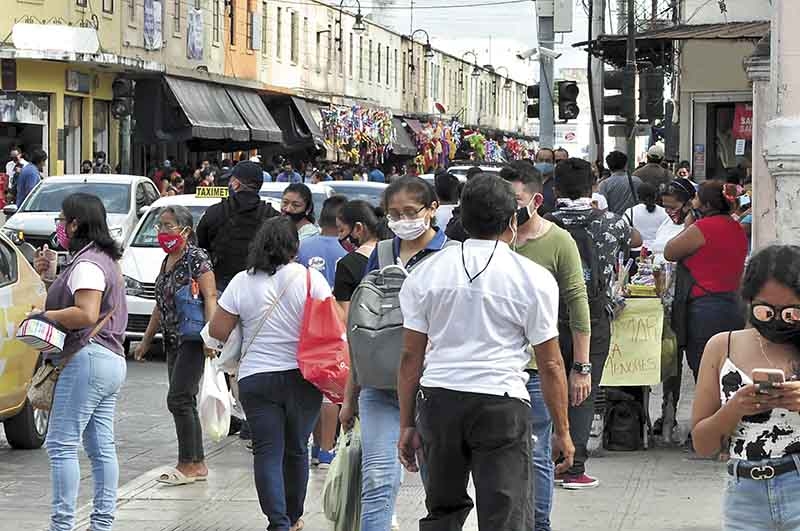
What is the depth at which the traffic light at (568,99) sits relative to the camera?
25.8 metres

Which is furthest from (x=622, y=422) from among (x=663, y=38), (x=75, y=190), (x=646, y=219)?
(x=75, y=190)

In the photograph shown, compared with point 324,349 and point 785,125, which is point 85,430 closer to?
point 324,349

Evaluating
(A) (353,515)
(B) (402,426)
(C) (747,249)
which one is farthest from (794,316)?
(C) (747,249)

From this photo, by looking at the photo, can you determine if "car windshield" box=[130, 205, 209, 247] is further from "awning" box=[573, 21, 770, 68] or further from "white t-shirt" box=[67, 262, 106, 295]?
"white t-shirt" box=[67, 262, 106, 295]

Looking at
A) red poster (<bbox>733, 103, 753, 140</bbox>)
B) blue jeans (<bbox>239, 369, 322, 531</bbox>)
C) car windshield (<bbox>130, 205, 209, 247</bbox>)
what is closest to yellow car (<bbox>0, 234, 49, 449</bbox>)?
blue jeans (<bbox>239, 369, 322, 531</bbox>)

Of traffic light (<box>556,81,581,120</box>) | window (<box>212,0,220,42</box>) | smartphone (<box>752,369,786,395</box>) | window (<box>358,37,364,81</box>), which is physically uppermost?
window (<box>358,37,364,81</box>)

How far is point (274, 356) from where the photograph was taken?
7656mm

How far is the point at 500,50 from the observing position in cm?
11044

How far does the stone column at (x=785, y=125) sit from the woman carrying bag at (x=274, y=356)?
2347mm

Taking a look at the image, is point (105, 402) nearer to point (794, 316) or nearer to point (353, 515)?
point (353, 515)

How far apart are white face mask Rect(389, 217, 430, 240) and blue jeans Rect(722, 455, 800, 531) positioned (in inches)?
97.2

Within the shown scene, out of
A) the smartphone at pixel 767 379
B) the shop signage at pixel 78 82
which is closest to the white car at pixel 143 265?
the smartphone at pixel 767 379

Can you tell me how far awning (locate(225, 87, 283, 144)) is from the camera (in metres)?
41.8

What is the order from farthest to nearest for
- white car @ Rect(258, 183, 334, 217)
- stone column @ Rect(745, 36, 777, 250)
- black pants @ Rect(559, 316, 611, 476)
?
white car @ Rect(258, 183, 334, 217) → stone column @ Rect(745, 36, 777, 250) → black pants @ Rect(559, 316, 611, 476)
